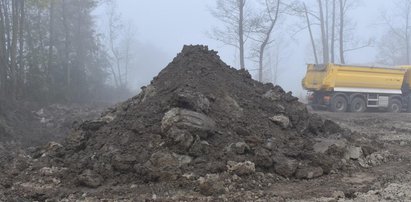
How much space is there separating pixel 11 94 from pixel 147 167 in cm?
1632

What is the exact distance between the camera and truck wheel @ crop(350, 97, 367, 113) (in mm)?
22078

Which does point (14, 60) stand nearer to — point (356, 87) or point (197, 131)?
point (356, 87)

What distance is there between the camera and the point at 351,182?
7.67 metres

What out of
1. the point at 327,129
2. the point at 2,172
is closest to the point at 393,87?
the point at 327,129

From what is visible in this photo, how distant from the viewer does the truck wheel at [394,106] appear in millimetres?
22875

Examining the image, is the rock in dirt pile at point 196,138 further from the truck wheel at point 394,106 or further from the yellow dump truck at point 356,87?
the truck wheel at point 394,106

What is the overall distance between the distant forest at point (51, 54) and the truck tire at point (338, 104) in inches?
580

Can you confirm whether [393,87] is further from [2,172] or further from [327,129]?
[2,172]

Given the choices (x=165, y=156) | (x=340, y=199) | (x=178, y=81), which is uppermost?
(x=178, y=81)

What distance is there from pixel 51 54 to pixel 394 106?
20.5m

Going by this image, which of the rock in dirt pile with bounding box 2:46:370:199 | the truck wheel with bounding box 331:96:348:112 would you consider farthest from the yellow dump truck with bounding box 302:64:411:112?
the rock in dirt pile with bounding box 2:46:370:199

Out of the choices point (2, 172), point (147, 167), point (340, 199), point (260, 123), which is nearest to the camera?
point (340, 199)

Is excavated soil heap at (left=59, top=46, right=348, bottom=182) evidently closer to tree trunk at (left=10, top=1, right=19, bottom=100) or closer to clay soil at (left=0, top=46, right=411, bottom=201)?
clay soil at (left=0, top=46, right=411, bottom=201)

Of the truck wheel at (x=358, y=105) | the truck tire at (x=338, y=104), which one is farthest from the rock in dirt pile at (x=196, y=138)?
the truck wheel at (x=358, y=105)
